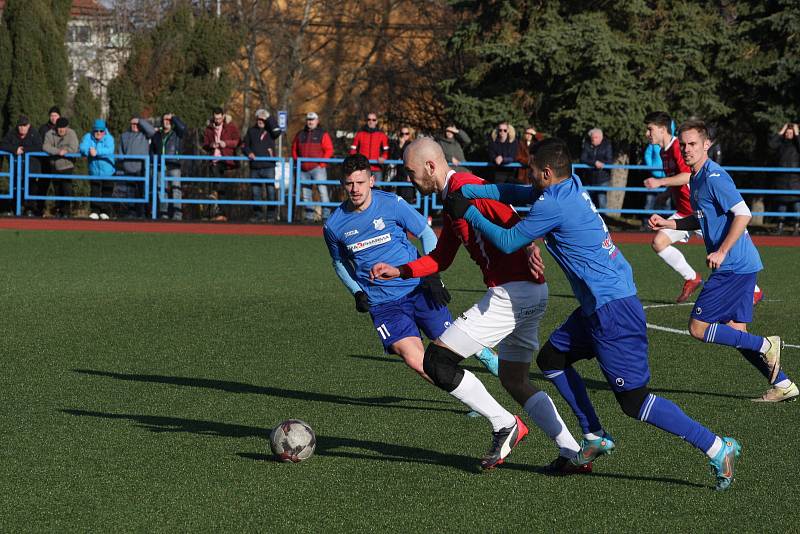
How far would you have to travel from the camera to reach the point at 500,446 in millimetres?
5965

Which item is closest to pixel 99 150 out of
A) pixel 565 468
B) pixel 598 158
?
pixel 598 158

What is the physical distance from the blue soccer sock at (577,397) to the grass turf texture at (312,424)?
278 mm

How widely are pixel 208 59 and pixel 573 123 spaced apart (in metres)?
10.5

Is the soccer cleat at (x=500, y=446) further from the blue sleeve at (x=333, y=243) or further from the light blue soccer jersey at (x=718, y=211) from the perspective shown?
the light blue soccer jersey at (x=718, y=211)

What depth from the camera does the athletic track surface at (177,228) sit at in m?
21.5

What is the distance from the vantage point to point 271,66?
37844 millimetres

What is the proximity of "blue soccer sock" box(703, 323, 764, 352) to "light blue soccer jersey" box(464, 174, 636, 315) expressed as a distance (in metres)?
2.19

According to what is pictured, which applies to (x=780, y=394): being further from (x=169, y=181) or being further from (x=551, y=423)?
(x=169, y=181)

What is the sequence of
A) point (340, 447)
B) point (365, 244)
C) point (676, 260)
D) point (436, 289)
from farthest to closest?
point (676, 260), point (365, 244), point (436, 289), point (340, 447)

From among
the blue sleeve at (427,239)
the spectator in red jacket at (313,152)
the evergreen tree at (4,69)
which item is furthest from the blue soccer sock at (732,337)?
the evergreen tree at (4,69)

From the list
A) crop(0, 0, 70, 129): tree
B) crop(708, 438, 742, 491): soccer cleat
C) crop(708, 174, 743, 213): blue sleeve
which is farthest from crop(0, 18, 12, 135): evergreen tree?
crop(708, 438, 742, 491): soccer cleat

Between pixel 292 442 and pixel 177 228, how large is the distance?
16.1 metres

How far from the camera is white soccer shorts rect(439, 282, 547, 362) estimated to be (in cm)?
590

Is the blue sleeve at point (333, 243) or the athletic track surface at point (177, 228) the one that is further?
the athletic track surface at point (177, 228)
